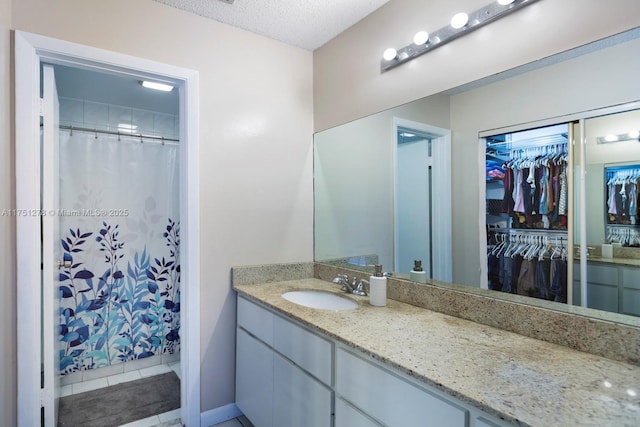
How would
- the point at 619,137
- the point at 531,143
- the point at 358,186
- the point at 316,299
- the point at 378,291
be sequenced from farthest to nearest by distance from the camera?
the point at 358,186 < the point at 316,299 < the point at 378,291 < the point at 531,143 < the point at 619,137

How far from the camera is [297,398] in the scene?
142 cm

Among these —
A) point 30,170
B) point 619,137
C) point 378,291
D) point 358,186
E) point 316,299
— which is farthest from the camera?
point 358,186

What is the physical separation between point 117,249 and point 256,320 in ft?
5.19

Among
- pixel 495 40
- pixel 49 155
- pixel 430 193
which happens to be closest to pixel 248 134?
pixel 49 155

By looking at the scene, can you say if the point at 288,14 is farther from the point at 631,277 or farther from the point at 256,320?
the point at 631,277

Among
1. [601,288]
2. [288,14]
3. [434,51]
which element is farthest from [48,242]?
[601,288]

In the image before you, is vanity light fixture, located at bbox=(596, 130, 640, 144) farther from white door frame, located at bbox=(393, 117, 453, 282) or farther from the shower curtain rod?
the shower curtain rod

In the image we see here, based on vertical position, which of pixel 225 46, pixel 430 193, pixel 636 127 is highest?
pixel 225 46

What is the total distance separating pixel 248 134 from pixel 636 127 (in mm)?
1780

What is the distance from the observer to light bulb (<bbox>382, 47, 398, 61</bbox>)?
1.72 metres

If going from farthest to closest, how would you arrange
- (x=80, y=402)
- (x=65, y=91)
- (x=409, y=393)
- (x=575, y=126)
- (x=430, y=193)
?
(x=65, y=91), (x=80, y=402), (x=430, y=193), (x=575, y=126), (x=409, y=393)

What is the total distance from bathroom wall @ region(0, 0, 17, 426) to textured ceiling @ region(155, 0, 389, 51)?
75 centimetres

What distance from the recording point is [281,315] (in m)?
1.56

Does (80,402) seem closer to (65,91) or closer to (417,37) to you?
(65,91)
